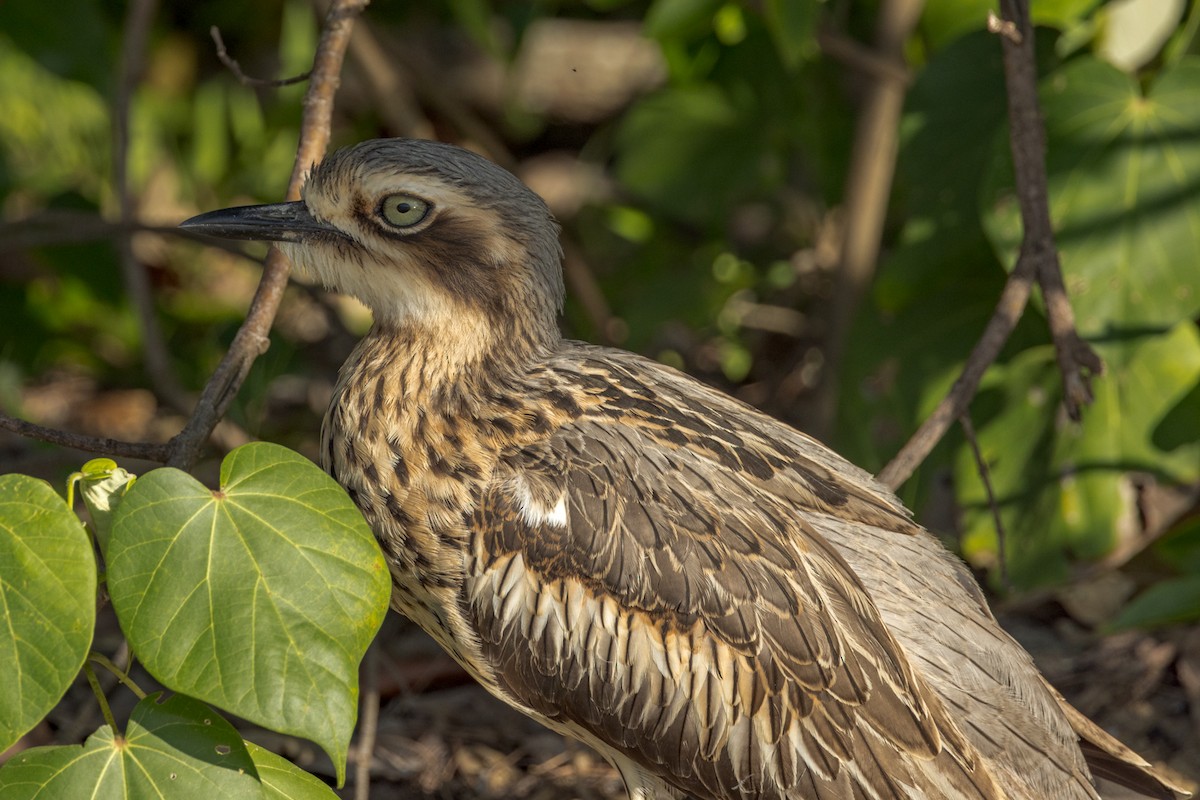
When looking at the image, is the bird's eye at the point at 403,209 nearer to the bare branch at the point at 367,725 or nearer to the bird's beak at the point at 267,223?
the bird's beak at the point at 267,223

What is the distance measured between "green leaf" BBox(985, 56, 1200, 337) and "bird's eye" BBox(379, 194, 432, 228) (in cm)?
150

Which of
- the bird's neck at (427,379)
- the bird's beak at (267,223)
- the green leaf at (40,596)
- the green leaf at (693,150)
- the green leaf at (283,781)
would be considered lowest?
the green leaf at (283,781)

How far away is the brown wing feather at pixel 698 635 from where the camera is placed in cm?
281

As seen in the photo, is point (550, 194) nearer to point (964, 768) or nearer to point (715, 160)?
point (715, 160)

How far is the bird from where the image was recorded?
9.24ft

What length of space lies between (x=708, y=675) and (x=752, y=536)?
0.31 metres

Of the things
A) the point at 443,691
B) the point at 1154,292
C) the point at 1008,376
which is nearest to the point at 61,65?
the point at 443,691

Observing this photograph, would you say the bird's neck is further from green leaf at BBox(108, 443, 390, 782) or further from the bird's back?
green leaf at BBox(108, 443, 390, 782)

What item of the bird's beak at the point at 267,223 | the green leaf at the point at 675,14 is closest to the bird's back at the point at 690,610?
the bird's beak at the point at 267,223

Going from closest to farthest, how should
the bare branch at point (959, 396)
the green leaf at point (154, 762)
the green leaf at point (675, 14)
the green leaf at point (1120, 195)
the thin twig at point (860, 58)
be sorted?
the green leaf at point (154, 762)
the bare branch at point (959, 396)
the green leaf at point (1120, 195)
the green leaf at point (675, 14)
the thin twig at point (860, 58)

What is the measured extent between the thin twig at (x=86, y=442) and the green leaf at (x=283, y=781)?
23.6 inches

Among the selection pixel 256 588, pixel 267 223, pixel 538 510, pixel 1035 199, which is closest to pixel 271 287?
pixel 267 223

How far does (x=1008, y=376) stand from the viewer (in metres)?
4.17

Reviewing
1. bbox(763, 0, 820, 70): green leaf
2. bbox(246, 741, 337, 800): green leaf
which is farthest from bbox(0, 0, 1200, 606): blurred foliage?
bbox(246, 741, 337, 800): green leaf
